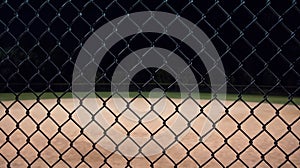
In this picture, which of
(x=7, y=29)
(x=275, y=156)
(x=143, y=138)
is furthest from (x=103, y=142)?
(x=7, y=29)

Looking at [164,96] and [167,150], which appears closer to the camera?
[164,96]

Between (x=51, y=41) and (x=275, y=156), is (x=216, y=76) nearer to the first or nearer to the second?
(x=51, y=41)

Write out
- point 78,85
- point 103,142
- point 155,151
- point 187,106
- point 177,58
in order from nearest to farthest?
point 155,151, point 103,142, point 187,106, point 78,85, point 177,58

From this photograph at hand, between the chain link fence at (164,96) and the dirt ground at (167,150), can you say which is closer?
the chain link fence at (164,96)

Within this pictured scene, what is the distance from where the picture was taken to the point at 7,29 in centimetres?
232

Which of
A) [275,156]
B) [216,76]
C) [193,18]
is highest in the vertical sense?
[193,18]

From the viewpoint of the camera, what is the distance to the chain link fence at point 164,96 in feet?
7.77

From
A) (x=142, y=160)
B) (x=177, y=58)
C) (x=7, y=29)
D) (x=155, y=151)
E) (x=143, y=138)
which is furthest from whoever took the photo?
(x=177, y=58)

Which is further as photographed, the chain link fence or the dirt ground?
the dirt ground

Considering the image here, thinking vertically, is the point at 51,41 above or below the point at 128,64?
above

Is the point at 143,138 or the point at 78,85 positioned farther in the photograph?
the point at 78,85

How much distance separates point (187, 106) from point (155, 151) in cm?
584

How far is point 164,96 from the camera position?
11.7 ft

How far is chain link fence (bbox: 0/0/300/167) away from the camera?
2369 mm
